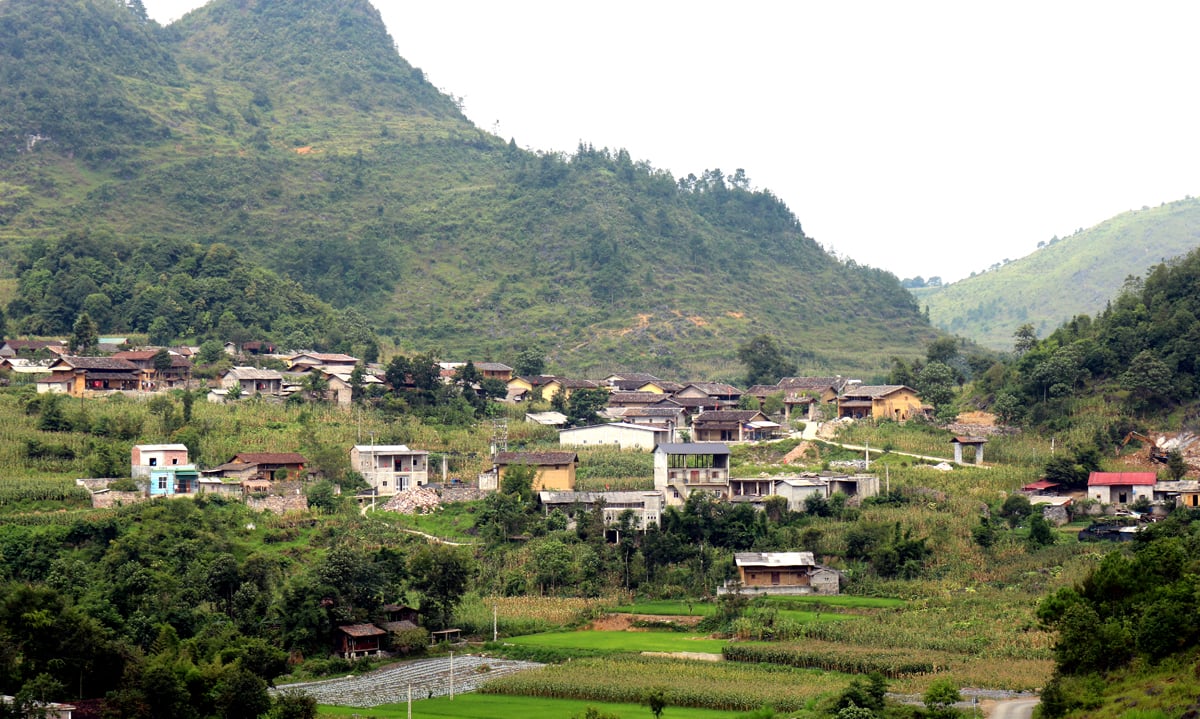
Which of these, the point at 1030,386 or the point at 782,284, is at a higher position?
the point at 782,284

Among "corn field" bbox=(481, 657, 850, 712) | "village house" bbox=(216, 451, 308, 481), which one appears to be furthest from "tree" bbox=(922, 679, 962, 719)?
"village house" bbox=(216, 451, 308, 481)

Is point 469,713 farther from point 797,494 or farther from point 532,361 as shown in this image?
point 532,361

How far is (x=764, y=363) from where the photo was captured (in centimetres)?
6700

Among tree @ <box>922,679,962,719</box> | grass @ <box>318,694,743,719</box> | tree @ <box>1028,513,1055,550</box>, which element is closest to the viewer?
tree @ <box>922,679,962,719</box>

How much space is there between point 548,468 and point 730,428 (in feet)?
34.2

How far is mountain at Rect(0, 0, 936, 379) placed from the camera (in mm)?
73438

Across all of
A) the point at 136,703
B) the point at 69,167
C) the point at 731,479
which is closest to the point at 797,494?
the point at 731,479

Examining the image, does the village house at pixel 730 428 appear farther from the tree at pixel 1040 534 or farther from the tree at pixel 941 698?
the tree at pixel 941 698

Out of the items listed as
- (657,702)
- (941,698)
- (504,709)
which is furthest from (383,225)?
(941,698)

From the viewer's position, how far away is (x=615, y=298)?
3204 inches

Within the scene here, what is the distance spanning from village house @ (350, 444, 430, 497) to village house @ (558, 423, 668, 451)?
7.40m

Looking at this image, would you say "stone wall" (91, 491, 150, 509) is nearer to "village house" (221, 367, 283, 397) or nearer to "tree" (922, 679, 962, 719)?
"village house" (221, 367, 283, 397)

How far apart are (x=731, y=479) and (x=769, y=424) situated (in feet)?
29.6

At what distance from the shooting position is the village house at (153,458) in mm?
42000
